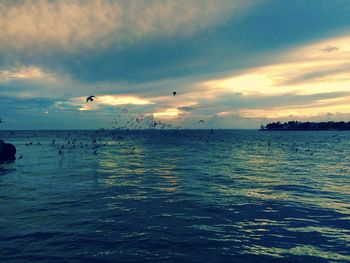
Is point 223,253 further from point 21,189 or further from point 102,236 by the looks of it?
point 21,189

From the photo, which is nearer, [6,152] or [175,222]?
[175,222]

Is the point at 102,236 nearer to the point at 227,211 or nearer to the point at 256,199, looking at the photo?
the point at 227,211

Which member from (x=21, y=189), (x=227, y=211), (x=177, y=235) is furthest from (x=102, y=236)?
(x=21, y=189)

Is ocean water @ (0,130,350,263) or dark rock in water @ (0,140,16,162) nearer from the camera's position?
ocean water @ (0,130,350,263)

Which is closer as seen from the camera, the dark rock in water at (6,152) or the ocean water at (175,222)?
the ocean water at (175,222)

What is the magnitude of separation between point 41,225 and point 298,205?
1754cm

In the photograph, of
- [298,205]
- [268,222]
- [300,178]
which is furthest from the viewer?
[300,178]

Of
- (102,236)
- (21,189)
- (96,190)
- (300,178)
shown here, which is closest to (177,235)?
(102,236)

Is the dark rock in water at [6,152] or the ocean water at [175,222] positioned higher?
the dark rock in water at [6,152]

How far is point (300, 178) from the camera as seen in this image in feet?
114

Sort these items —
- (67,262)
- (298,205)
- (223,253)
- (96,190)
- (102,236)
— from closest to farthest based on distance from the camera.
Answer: (67,262) < (223,253) < (102,236) < (298,205) < (96,190)

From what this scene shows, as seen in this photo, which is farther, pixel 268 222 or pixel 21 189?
pixel 21 189

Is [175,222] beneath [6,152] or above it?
beneath

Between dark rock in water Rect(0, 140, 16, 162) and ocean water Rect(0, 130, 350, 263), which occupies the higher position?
dark rock in water Rect(0, 140, 16, 162)
